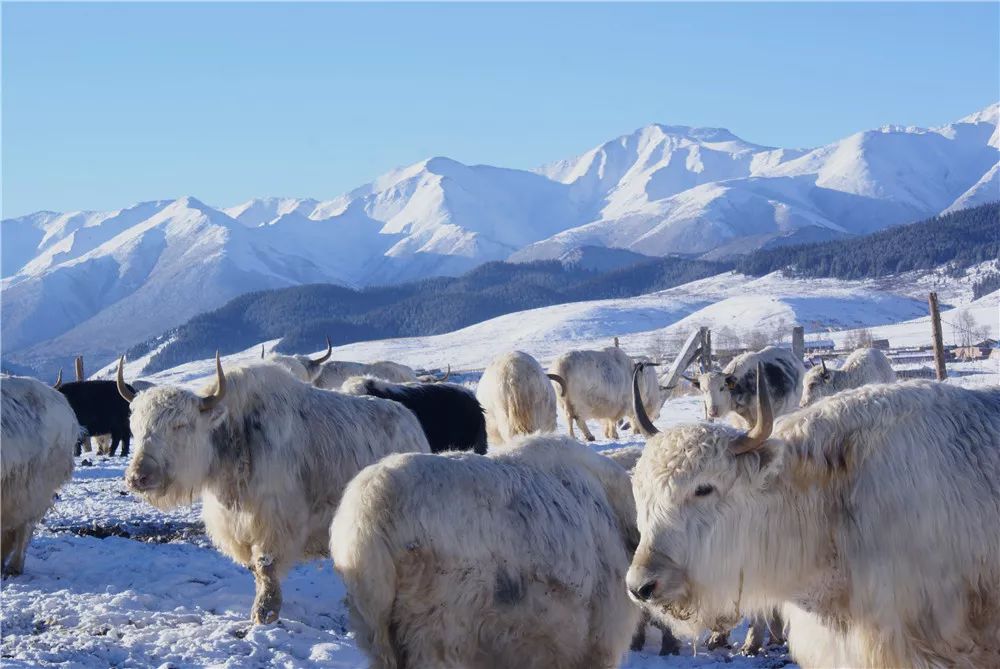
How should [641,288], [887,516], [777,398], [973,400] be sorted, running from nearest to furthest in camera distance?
1. [887,516]
2. [973,400]
3. [777,398]
4. [641,288]

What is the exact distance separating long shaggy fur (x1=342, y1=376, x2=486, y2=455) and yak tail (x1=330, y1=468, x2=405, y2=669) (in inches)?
217

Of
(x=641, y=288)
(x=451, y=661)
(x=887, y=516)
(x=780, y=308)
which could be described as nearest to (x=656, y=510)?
(x=887, y=516)

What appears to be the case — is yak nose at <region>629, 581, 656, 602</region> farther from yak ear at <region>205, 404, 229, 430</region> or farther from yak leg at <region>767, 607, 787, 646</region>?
yak ear at <region>205, 404, 229, 430</region>

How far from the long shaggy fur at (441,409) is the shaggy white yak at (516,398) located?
2767 mm

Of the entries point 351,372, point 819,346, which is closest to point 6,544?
point 351,372

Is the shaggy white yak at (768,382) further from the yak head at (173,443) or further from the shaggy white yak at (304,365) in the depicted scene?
the yak head at (173,443)

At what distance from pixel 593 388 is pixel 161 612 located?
11.8 meters

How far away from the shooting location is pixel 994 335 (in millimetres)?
62844

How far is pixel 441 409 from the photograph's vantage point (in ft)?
35.8

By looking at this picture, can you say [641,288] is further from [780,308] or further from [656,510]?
[656,510]

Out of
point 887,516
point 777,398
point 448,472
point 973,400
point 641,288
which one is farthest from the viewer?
point 641,288

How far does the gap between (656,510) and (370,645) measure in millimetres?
1520

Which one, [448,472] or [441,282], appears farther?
[441,282]

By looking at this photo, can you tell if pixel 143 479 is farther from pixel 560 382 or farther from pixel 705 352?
pixel 705 352
